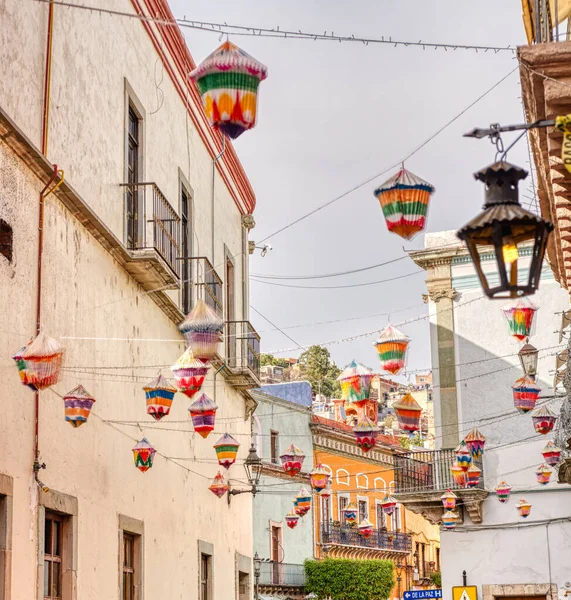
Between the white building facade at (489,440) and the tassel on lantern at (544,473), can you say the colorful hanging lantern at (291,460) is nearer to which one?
the tassel on lantern at (544,473)

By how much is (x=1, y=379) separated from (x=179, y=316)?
6450mm

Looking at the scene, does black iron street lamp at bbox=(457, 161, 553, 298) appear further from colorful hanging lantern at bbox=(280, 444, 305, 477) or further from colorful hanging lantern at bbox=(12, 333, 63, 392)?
colorful hanging lantern at bbox=(280, 444, 305, 477)

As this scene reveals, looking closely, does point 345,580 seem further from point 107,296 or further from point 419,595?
point 107,296

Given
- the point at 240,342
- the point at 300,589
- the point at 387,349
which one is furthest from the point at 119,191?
the point at 300,589

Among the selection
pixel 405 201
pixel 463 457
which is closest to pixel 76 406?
pixel 405 201

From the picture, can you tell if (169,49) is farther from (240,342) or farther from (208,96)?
(208,96)

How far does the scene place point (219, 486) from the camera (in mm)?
17484

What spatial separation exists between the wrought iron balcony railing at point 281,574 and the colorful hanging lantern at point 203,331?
92.8 ft

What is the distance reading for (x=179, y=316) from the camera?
51.8 ft

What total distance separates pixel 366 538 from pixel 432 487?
2274cm

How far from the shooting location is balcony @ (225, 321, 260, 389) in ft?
62.7

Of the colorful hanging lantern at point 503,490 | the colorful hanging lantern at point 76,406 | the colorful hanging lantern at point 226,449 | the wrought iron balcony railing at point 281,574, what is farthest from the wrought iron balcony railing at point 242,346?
the wrought iron balcony railing at point 281,574

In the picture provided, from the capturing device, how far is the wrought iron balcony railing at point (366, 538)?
44.1 m

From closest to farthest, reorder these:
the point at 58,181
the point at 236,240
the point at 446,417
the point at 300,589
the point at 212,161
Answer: the point at 58,181
the point at 212,161
the point at 236,240
the point at 446,417
the point at 300,589
